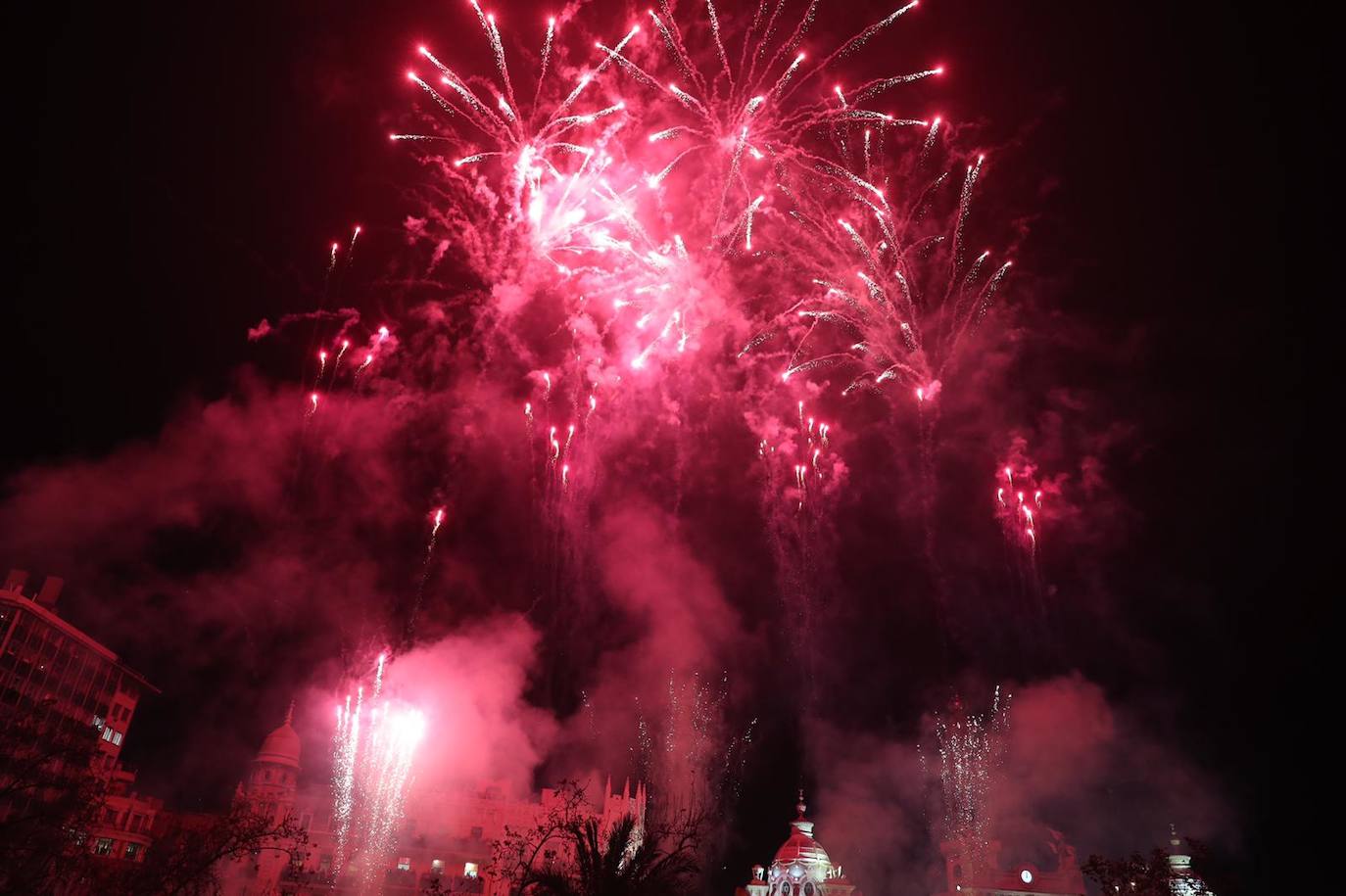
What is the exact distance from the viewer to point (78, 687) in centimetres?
5466

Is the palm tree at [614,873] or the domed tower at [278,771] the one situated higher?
the domed tower at [278,771]

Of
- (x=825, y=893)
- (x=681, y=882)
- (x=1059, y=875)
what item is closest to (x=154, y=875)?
(x=681, y=882)

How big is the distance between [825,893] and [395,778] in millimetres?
34276

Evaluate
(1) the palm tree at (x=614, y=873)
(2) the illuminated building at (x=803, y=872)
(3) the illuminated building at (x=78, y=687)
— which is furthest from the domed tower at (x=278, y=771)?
(1) the palm tree at (x=614, y=873)

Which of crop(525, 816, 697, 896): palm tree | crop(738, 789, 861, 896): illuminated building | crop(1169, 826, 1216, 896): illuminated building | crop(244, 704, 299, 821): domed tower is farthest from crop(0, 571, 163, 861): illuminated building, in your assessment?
crop(1169, 826, 1216, 896): illuminated building

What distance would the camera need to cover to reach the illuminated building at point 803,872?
2692 inches

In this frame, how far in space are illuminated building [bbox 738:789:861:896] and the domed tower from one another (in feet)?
125

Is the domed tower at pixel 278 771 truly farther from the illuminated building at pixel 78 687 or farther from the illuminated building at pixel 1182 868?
the illuminated building at pixel 1182 868

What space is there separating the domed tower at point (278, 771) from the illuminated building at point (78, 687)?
749cm

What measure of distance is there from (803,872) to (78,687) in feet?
175

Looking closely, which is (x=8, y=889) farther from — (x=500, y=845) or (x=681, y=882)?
(x=500, y=845)

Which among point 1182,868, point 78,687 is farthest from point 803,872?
point 78,687

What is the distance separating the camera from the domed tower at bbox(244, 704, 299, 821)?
62969 millimetres

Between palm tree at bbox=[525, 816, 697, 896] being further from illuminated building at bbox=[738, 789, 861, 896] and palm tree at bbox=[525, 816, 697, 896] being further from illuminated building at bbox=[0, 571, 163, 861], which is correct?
illuminated building at bbox=[738, 789, 861, 896]
